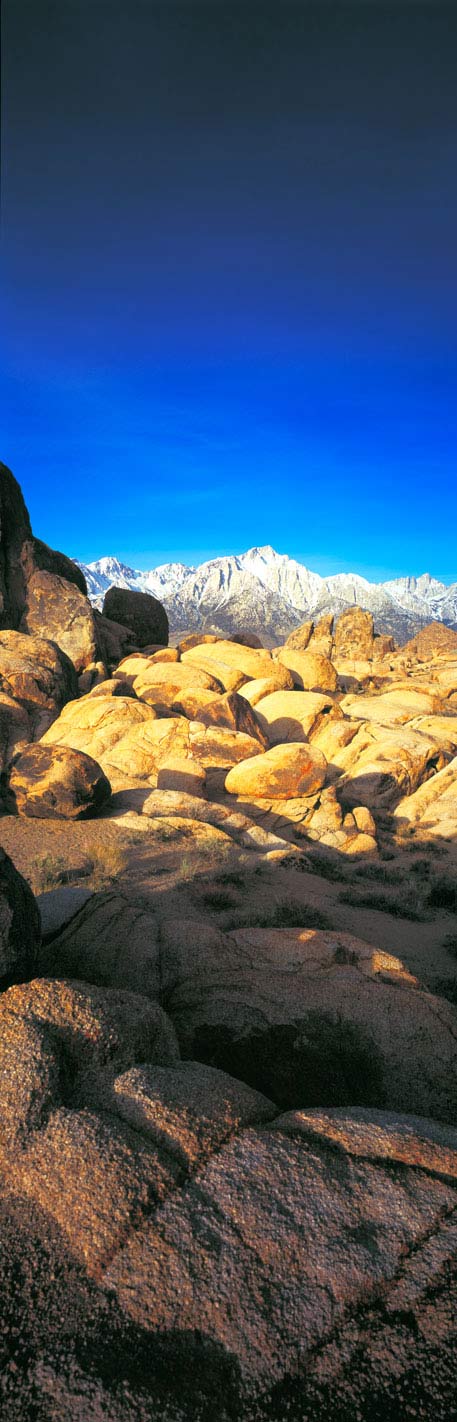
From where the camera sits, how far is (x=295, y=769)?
70.2ft

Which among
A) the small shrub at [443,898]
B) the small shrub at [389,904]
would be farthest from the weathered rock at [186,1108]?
the small shrub at [443,898]

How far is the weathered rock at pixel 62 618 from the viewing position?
33.4 meters

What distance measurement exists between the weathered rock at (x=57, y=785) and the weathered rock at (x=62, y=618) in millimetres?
15096

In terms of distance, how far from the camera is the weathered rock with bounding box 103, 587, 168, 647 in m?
43.7

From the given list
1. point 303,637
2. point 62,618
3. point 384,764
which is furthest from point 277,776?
point 303,637

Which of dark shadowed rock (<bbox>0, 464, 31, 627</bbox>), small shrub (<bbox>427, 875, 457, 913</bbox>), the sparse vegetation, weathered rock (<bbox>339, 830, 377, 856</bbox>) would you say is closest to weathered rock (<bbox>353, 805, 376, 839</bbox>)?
weathered rock (<bbox>339, 830, 377, 856</bbox>)

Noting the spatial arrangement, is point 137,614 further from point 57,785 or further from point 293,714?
point 57,785

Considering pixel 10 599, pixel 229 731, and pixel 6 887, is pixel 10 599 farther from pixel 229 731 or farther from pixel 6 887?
pixel 6 887

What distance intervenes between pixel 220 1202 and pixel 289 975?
15.5ft

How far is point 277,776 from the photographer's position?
21297 mm

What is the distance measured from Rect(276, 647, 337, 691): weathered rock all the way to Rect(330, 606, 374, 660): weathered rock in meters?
32.0

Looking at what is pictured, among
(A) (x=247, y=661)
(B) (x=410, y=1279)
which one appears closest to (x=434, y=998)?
(B) (x=410, y=1279)

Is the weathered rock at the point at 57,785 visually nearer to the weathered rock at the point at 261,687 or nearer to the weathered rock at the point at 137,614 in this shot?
the weathered rock at the point at 261,687

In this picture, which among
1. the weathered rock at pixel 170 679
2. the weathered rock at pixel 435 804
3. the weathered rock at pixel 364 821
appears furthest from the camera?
the weathered rock at pixel 170 679
